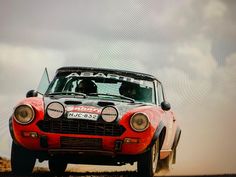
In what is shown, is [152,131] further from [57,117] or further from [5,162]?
[5,162]

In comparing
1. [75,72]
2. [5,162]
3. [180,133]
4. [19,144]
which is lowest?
[5,162]

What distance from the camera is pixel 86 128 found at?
7.54m

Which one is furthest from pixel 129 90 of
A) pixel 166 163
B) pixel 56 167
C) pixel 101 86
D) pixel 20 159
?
pixel 56 167

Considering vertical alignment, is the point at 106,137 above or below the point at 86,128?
below

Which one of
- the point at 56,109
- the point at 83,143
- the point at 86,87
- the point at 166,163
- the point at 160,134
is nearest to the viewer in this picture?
the point at 83,143

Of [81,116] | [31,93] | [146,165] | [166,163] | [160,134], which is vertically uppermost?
[31,93]

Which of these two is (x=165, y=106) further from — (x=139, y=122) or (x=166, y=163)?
(x=166, y=163)

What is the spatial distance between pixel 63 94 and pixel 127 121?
131 cm

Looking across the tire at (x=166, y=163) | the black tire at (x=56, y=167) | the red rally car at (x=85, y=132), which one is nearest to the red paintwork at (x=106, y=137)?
the red rally car at (x=85, y=132)

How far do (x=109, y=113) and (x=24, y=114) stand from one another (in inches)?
39.7

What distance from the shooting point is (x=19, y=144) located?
7.75 meters

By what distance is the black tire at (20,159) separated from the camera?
7812 millimetres

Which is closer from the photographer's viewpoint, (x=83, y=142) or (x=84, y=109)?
(x=83, y=142)

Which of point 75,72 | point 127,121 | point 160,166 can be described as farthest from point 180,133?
point 127,121
